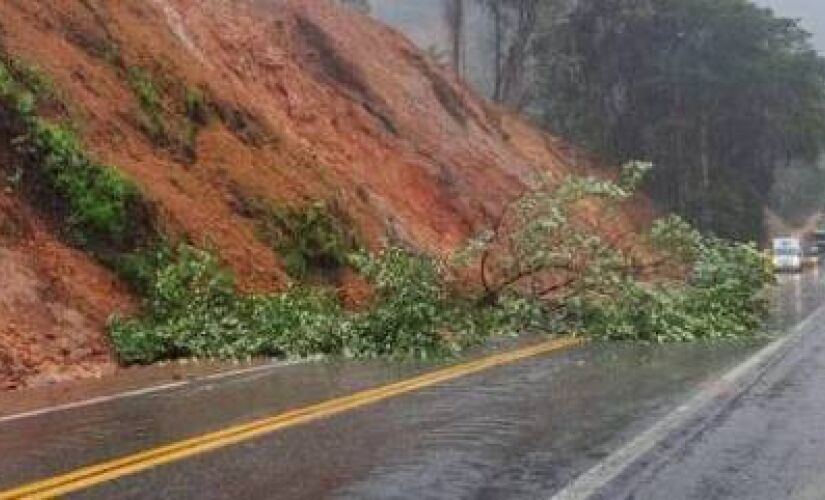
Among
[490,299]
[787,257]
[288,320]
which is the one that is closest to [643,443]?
[288,320]

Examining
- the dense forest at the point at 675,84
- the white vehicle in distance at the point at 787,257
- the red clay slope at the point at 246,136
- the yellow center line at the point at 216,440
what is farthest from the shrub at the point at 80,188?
the white vehicle in distance at the point at 787,257

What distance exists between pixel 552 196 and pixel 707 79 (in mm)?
35962

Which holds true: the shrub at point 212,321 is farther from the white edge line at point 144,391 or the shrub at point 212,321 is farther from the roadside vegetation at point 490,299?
the white edge line at point 144,391

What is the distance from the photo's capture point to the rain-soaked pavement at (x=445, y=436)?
762cm

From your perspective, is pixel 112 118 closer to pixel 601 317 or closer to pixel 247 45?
pixel 601 317

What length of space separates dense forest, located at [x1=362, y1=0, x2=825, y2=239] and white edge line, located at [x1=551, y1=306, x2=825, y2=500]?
40165 mm

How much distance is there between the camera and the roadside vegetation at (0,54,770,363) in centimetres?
1631

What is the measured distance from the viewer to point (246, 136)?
25.0m

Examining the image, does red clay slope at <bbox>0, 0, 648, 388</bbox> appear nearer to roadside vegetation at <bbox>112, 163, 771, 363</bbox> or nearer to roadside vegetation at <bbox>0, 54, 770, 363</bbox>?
roadside vegetation at <bbox>0, 54, 770, 363</bbox>

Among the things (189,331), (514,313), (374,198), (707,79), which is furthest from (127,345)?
(707,79)

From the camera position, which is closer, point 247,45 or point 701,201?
point 247,45

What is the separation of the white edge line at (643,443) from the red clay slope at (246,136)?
682 centimetres

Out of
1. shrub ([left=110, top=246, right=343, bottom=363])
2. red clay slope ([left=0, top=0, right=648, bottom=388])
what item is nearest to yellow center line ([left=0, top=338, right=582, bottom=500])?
shrub ([left=110, top=246, right=343, bottom=363])

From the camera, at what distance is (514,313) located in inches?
741
